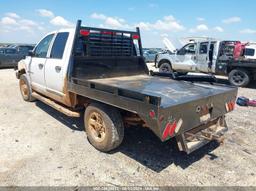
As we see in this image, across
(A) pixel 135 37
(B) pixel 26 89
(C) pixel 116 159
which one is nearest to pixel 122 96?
(C) pixel 116 159

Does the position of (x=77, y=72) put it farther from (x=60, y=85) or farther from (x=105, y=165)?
(x=105, y=165)

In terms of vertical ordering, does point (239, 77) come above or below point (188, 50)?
below

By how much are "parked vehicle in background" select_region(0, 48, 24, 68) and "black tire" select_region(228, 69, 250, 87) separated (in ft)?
44.6

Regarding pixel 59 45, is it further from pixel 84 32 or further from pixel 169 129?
pixel 169 129

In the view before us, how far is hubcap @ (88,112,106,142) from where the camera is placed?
377 centimetres

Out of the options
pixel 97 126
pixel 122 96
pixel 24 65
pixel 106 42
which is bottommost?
pixel 97 126

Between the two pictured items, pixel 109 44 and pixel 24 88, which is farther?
pixel 24 88

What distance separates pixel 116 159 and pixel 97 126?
2.18ft

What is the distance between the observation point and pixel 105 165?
345cm

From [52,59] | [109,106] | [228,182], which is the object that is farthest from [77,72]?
[228,182]

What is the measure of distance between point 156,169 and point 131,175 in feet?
1.37

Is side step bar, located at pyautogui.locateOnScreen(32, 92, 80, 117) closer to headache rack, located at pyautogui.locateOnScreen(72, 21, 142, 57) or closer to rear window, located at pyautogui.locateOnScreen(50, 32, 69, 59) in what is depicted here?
rear window, located at pyautogui.locateOnScreen(50, 32, 69, 59)

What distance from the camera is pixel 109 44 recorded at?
16.3 ft

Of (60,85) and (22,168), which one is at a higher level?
(60,85)
